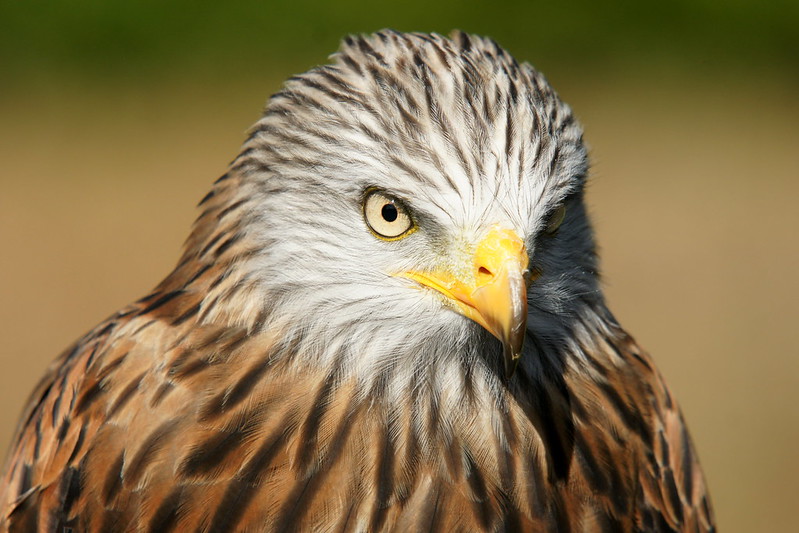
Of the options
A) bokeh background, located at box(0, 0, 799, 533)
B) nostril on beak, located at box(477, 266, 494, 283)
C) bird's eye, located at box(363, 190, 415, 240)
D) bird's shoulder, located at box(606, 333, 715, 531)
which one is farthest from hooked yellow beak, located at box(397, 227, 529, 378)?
bokeh background, located at box(0, 0, 799, 533)

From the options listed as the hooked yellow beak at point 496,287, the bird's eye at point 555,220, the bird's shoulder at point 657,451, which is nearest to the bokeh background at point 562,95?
the bird's shoulder at point 657,451

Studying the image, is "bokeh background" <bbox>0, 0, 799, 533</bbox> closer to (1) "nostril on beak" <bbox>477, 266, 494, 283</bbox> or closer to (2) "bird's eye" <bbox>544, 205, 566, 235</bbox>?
(2) "bird's eye" <bbox>544, 205, 566, 235</bbox>

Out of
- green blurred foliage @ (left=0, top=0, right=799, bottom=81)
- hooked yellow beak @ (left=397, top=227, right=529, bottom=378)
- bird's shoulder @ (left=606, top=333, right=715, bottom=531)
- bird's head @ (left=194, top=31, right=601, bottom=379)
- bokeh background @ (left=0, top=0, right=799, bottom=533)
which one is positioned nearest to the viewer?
hooked yellow beak @ (left=397, top=227, right=529, bottom=378)

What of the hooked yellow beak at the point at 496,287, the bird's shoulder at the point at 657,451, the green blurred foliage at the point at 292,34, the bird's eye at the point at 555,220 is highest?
the green blurred foliage at the point at 292,34

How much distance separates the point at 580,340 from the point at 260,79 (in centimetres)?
626

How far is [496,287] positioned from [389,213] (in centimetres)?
30

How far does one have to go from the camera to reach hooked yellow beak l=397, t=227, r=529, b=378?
1.97m

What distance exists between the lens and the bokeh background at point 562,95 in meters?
6.68

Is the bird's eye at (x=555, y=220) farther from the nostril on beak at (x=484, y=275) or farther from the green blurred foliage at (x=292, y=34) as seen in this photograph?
the green blurred foliage at (x=292, y=34)

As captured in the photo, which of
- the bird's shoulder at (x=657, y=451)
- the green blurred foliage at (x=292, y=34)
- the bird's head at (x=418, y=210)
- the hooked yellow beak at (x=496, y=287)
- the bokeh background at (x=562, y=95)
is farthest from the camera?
the green blurred foliage at (x=292, y=34)

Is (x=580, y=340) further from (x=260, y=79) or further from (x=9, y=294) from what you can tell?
(x=260, y=79)

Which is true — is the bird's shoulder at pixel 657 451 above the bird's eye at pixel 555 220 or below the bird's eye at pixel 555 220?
below

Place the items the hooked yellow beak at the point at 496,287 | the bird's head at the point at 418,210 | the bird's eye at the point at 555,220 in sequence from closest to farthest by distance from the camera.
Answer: the hooked yellow beak at the point at 496,287 < the bird's head at the point at 418,210 < the bird's eye at the point at 555,220

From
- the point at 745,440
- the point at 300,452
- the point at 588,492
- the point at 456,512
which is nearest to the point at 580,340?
the point at 588,492
